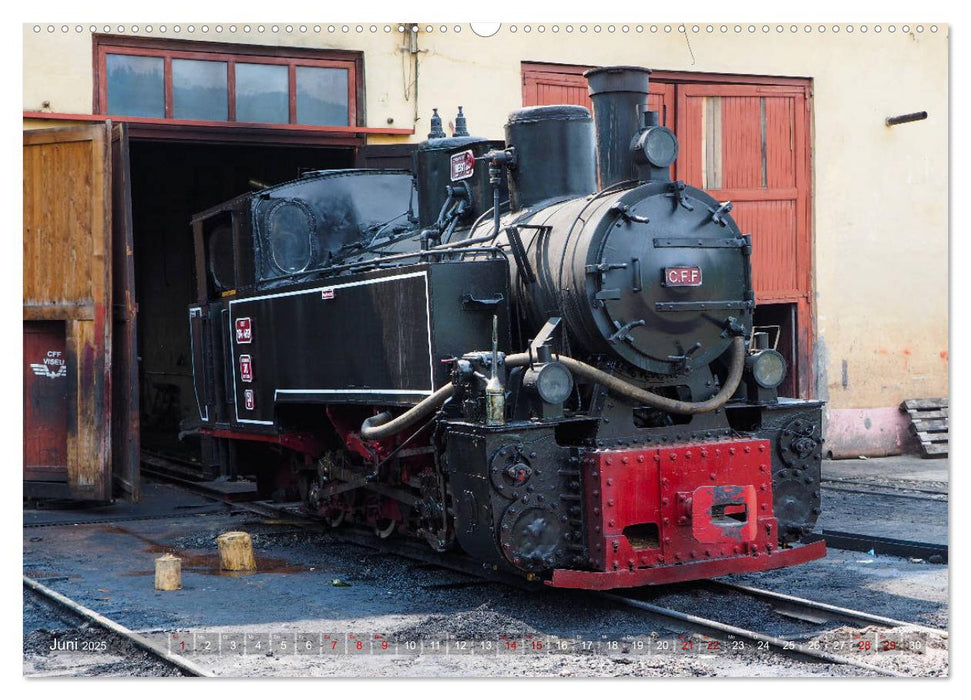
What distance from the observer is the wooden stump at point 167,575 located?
24.4ft

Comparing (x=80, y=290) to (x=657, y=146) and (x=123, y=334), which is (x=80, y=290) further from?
(x=657, y=146)

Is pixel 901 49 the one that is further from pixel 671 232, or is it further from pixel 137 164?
pixel 137 164

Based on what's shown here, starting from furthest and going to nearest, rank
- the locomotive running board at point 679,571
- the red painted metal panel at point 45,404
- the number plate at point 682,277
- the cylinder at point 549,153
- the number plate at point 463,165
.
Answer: the red painted metal panel at point 45,404 → the number plate at point 463,165 → the cylinder at point 549,153 → the number plate at point 682,277 → the locomotive running board at point 679,571

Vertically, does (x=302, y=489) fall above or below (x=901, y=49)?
below

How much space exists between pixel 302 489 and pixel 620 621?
397 centimetres

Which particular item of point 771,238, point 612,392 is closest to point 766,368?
point 612,392

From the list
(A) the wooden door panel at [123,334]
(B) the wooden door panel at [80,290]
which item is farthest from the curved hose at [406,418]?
(B) the wooden door panel at [80,290]

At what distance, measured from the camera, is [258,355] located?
29.8ft

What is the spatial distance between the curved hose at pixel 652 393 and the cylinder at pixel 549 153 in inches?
50.3

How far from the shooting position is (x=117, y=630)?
6.20 m

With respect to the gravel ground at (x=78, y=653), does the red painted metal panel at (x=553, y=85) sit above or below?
above

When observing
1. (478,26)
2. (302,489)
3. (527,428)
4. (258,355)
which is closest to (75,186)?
(258,355)

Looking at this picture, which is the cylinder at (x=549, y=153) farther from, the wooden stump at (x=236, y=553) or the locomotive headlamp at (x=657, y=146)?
the wooden stump at (x=236, y=553)

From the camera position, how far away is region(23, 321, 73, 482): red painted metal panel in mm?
10352
